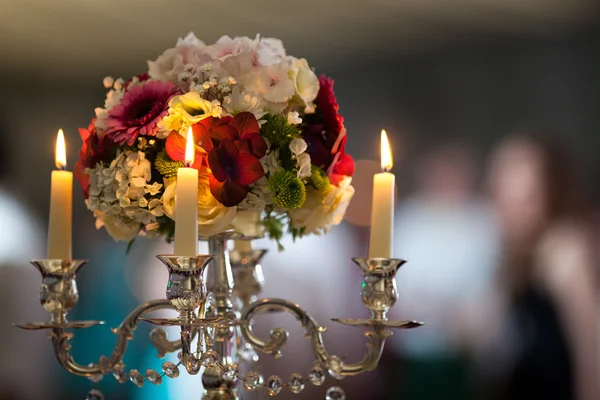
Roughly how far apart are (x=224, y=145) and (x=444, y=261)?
370 centimetres

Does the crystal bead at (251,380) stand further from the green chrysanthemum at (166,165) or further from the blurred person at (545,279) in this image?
the blurred person at (545,279)

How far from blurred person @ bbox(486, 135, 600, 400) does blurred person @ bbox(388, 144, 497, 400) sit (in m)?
0.16

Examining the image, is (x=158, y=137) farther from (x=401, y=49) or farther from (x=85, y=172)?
(x=401, y=49)

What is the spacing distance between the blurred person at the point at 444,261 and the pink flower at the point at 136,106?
Result: 3170mm

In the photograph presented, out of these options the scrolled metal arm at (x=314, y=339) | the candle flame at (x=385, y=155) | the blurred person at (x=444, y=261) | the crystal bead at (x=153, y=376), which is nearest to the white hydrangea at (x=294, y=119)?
the candle flame at (x=385, y=155)

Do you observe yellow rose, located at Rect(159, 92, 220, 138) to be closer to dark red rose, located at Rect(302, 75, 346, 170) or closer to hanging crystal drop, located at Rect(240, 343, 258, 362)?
dark red rose, located at Rect(302, 75, 346, 170)

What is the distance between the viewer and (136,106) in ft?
2.96

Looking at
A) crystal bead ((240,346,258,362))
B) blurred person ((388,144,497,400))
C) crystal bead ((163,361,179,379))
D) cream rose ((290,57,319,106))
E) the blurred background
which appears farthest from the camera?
blurred person ((388,144,497,400))

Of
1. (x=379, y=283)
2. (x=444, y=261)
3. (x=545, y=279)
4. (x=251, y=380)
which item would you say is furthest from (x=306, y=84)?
(x=444, y=261)

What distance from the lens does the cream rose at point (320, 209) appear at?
0.94 meters

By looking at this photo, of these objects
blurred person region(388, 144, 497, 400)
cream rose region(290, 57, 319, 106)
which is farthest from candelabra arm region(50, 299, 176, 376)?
blurred person region(388, 144, 497, 400)

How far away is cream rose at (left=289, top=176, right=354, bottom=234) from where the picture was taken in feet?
3.09

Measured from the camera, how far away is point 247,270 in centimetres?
124

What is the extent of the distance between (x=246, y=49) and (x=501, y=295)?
3.36 metres
